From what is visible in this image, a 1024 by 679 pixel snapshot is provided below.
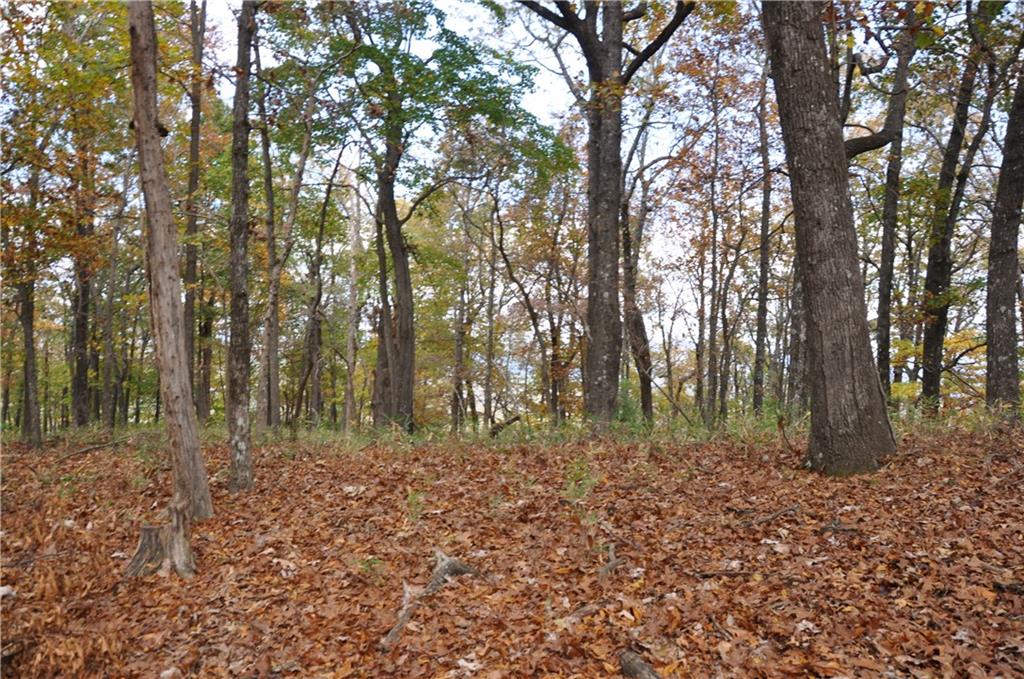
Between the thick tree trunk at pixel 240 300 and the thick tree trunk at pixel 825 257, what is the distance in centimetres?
656

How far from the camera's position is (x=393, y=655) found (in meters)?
4.87

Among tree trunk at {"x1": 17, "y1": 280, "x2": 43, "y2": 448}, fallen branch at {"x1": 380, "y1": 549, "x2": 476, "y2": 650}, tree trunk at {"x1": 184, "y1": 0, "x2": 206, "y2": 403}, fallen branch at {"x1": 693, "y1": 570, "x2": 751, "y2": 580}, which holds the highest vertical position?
tree trunk at {"x1": 184, "y1": 0, "x2": 206, "y2": 403}

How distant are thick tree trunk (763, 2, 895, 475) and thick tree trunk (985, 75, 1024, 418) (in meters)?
3.70

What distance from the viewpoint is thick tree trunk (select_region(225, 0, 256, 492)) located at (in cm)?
889

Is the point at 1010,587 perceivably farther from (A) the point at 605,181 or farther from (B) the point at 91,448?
(B) the point at 91,448

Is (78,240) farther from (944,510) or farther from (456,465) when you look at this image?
(944,510)

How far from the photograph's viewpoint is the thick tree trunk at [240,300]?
29.2ft

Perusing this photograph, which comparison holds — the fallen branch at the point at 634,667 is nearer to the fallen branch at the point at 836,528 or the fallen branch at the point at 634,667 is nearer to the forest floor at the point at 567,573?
the forest floor at the point at 567,573

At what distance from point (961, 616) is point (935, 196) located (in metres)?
11.8

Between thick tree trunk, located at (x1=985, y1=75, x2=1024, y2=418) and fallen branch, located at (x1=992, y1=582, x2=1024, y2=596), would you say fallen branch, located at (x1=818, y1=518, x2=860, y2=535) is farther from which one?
thick tree trunk, located at (x1=985, y1=75, x2=1024, y2=418)

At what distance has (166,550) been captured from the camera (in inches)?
268

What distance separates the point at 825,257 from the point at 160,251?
7.02 metres

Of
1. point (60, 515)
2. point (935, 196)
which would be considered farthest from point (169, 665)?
point (935, 196)

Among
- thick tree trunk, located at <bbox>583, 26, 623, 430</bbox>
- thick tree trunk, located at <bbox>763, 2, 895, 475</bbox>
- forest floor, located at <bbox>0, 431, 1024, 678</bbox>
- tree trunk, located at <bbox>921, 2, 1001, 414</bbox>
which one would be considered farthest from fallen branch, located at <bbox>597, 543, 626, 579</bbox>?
tree trunk, located at <bbox>921, 2, 1001, 414</bbox>
